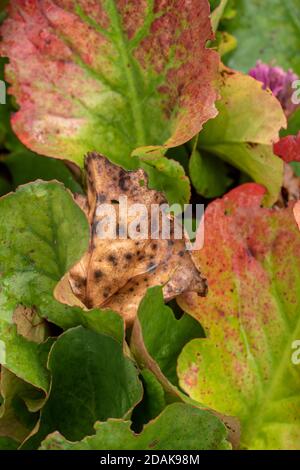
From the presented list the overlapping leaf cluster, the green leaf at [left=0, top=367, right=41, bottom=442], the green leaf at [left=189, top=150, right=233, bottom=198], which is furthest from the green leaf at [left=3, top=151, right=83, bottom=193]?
the green leaf at [left=0, top=367, right=41, bottom=442]

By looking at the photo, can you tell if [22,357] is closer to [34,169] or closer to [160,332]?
[160,332]

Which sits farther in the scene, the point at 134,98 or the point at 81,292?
the point at 134,98

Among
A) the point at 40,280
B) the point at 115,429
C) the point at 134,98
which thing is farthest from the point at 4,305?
the point at 134,98

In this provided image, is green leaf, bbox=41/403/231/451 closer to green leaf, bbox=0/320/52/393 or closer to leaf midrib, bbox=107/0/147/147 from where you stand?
green leaf, bbox=0/320/52/393

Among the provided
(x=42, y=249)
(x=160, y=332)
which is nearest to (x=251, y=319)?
(x=160, y=332)
